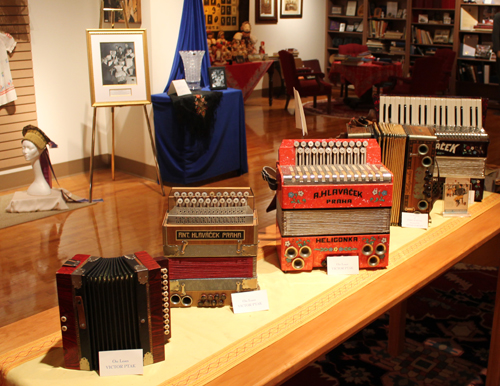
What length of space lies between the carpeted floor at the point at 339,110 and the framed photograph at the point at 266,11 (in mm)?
1789

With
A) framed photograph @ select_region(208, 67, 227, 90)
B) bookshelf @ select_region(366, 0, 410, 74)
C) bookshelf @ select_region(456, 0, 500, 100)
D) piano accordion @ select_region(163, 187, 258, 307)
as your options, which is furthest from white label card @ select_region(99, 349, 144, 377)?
bookshelf @ select_region(366, 0, 410, 74)

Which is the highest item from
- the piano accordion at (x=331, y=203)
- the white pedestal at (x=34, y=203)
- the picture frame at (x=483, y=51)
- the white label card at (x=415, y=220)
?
the picture frame at (x=483, y=51)

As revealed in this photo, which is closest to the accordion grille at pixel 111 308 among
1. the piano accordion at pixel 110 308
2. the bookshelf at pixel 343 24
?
the piano accordion at pixel 110 308

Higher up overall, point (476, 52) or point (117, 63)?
point (476, 52)

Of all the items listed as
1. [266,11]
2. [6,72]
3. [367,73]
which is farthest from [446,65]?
[6,72]

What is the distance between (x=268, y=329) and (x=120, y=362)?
40 centimetres

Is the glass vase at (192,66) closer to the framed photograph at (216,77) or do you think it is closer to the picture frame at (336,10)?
the framed photograph at (216,77)

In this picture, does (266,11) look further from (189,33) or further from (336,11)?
(189,33)

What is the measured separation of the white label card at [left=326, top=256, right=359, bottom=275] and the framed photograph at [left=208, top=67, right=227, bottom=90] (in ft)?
12.4

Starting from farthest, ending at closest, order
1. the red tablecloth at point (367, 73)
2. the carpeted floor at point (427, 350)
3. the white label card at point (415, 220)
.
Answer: the red tablecloth at point (367, 73)
the carpeted floor at point (427, 350)
the white label card at point (415, 220)

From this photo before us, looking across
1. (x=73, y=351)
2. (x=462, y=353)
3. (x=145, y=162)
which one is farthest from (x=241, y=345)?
(x=145, y=162)

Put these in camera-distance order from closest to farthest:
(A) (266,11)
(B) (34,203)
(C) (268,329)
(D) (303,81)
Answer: (C) (268,329)
(B) (34,203)
(D) (303,81)
(A) (266,11)

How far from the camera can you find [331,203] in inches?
67.4

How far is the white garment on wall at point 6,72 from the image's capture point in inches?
192
